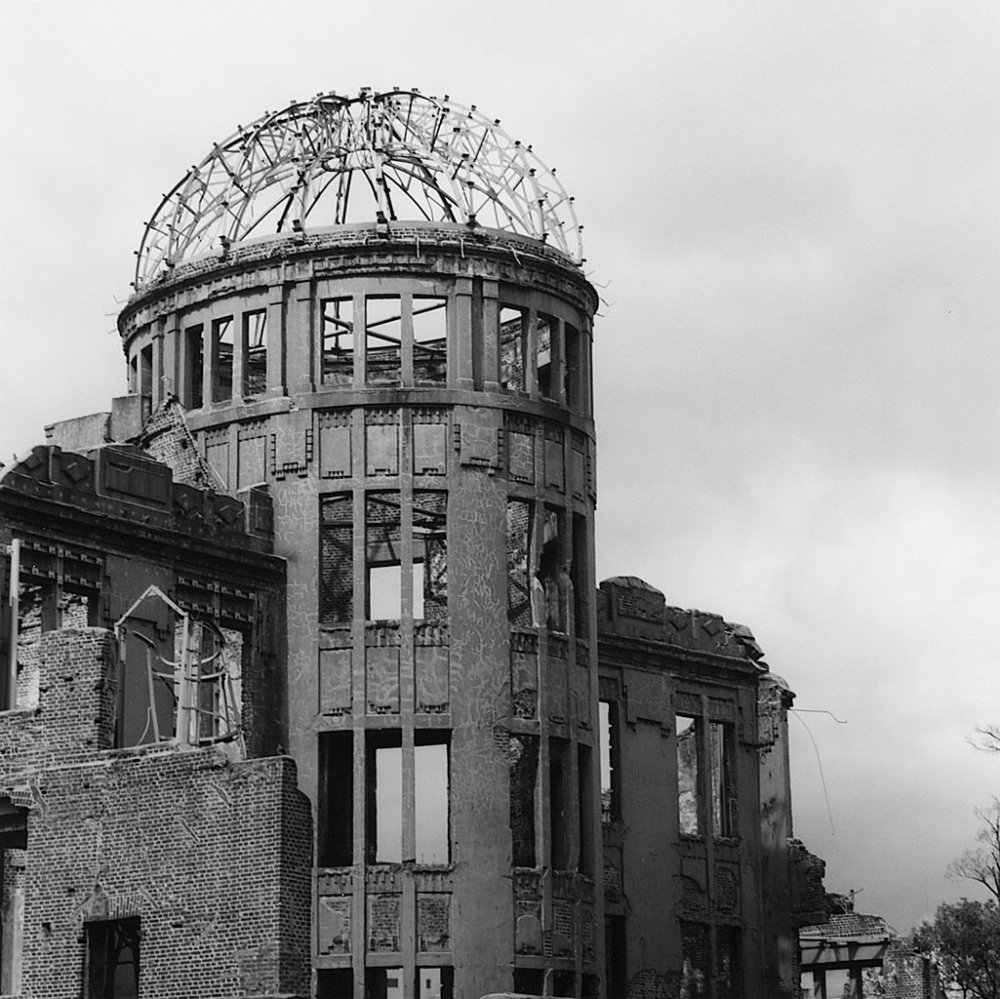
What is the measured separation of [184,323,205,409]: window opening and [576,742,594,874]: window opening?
27.4ft

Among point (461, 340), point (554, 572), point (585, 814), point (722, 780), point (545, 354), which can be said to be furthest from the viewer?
point (722, 780)

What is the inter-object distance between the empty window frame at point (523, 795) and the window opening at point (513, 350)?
5.66m

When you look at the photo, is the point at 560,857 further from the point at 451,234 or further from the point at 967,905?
the point at 967,905

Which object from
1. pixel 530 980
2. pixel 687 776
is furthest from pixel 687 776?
pixel 530 980

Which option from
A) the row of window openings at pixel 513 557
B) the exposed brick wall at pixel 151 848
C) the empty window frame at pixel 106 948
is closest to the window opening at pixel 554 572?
the row of window openings at pixel 513 557

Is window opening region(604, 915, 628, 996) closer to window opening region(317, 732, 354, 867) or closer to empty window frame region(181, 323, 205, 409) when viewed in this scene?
window opening region(317, 732, 354, 867)

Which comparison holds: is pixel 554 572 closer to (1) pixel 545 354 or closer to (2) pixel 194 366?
(1) pixel 545 354

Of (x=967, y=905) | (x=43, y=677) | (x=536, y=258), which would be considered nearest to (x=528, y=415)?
(x=536, y=258)

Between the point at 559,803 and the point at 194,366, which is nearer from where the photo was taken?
the point at 559,803

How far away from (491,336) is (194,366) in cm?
492

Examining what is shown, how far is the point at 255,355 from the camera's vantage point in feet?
131

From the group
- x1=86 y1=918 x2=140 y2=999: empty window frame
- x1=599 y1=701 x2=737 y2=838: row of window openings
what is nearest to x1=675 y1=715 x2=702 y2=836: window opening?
x1=599 y1=701 x2=737 y2=838: row of window openings

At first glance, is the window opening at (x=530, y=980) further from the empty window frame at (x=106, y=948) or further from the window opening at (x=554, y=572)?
the empty window frame at (x=106, y=948)

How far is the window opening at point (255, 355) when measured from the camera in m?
37.5
